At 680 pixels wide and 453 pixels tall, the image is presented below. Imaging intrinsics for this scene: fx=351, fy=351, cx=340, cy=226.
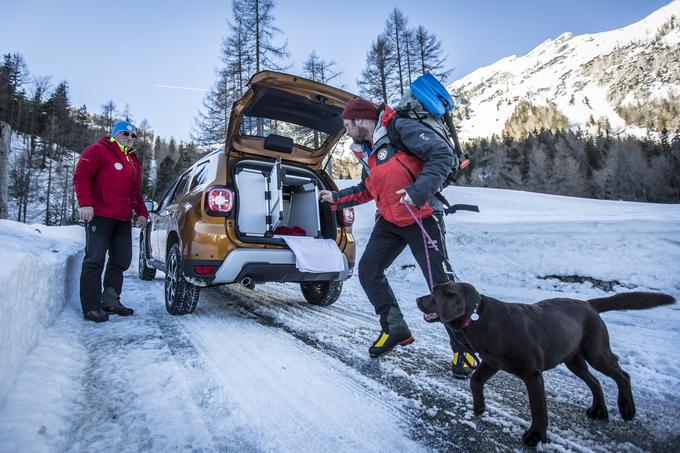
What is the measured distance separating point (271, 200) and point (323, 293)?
1.26 metres

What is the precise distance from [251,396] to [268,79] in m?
2.63

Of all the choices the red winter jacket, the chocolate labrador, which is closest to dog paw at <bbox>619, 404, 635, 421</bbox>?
the chocolate labrador

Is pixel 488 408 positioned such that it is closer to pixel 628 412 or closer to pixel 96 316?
pixel 628 412

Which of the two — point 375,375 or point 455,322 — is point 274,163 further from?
point 455,322

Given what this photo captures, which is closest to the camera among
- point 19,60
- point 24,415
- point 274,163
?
point 24,415

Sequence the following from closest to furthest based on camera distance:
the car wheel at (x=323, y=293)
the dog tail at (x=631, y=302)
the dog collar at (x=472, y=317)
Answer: the dog collar at (x=472, y=317) → the dog tail at (x=631, y=302) → the car wheel at (x=323, y=293)

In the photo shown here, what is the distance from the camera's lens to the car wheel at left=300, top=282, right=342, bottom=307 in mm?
4141

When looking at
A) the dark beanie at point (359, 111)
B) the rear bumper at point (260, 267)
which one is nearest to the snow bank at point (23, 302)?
the rear bumper at point (260, 267)

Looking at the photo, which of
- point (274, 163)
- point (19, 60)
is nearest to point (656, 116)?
point (274, 163)

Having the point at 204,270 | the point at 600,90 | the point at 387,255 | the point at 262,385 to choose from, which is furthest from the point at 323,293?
the point at 600,90

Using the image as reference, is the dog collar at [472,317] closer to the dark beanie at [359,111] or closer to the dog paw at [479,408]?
the dog paw at [479,408]

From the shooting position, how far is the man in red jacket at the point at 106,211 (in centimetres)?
326

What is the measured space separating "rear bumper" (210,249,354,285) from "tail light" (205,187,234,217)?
0.41 metres

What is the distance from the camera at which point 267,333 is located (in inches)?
117
